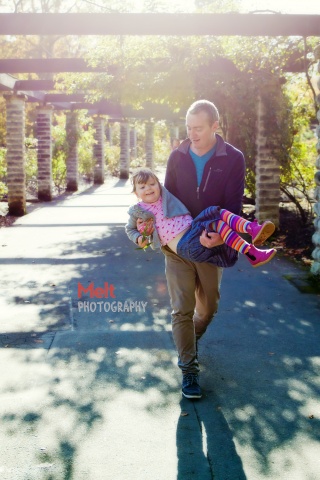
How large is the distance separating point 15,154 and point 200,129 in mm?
11257

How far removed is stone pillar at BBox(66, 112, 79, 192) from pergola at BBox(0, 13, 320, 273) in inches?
1.4

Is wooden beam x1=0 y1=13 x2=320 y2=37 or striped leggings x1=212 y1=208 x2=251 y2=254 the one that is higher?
wooden beam x1=0 y1=13 x2=320 y2=37

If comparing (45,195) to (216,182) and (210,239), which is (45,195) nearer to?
(216,182)

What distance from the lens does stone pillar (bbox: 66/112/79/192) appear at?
21.9m

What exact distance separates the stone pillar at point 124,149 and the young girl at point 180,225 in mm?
26417

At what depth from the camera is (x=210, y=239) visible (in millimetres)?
3508

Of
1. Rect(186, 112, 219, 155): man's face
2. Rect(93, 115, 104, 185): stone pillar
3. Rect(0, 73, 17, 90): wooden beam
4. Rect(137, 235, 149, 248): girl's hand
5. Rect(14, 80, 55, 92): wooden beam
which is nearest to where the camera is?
Rect(186, 112, 219, 155): man's face

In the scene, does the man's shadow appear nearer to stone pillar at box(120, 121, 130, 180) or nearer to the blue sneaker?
the blue sneaker

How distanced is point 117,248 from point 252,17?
4.04 metres

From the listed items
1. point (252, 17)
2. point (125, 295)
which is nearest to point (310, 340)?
point (125, 295)

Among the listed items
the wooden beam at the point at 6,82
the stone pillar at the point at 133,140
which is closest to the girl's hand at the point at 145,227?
the wooden beam at the point at 6,82

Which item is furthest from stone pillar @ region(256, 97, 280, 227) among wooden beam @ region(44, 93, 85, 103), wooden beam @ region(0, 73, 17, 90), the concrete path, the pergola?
wooden beam @ region(44, 93, 85, 103)

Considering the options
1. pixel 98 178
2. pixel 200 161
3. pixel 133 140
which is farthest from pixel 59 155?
pixel 200 161

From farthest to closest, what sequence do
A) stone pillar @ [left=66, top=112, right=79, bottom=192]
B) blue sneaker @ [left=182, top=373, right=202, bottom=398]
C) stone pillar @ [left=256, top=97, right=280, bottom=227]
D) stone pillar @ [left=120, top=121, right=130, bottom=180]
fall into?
stone pillar @ [left=120, top=121, right=130, bottom=180] < stone pillar @ [left=66, top=112, right=79, bottom=192] < stone pillar @ [left=256, top=97, right=280, bottom=227] < blue sneaker @ [left=182, top=373, right=202, bottom=398]
